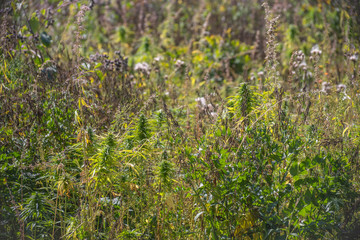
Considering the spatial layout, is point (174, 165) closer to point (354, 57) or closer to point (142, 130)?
point (142, 130)

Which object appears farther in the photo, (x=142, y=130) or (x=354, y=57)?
(x=354, y=57)

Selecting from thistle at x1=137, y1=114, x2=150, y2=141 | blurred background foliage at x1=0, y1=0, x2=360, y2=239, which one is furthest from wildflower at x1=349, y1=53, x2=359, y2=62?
thistle at x1=137, y1=114, x2=150, y2=141

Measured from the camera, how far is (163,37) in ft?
23.0

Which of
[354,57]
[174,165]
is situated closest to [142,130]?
[174,165]

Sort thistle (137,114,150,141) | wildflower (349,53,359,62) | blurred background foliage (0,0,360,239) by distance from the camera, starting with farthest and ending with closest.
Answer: wildflower (349,53,359,62) < thistle (137,114,150,141) < blurred background foliage (0,0,360,239)

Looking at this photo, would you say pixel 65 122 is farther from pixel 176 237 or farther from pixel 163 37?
pixel 163 37

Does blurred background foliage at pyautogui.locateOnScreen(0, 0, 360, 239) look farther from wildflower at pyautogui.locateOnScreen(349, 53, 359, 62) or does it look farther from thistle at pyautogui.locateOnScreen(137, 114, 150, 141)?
wildflower at pyautogui.locateOnScreen(349, 53, 359, 62)

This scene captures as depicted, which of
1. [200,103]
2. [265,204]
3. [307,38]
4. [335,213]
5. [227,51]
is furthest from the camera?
[307,38]

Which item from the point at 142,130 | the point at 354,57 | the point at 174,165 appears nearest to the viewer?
the point at 174,165

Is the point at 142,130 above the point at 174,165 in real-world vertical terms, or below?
above

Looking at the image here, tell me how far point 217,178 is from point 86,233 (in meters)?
0.81

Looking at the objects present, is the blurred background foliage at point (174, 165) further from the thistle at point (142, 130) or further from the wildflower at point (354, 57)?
the wildflower at point (354, 57)

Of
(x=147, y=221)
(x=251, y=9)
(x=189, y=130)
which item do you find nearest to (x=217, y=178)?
(x=147, y=221)

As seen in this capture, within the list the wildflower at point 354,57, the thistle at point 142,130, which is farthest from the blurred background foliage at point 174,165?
the wildflower at point 354,57
